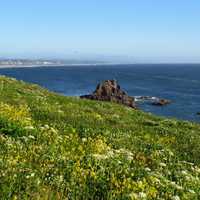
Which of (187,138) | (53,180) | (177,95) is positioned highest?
(53,180)

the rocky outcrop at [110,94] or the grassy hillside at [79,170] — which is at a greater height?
the grassy hillside at [79,170]

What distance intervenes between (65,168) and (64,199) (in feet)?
5.41

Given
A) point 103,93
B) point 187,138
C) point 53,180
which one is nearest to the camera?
point 53,180

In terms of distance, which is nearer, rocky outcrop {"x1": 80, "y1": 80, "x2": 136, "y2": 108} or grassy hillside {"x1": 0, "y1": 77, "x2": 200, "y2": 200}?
grassy hillside {"x1": 0, "y1": 77, "x2": 200, "y2": 200}

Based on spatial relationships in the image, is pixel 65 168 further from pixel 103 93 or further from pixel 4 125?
pixel 103 93

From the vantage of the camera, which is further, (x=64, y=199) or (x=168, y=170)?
(x=168, y=170)

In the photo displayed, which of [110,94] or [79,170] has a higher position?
[79,170]

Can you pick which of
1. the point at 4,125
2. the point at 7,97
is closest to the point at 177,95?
the point at 7,97

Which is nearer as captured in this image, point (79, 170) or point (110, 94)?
point (79, 170)

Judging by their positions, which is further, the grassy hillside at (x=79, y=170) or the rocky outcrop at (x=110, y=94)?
the rocky outcrop at (x=110, y=94)

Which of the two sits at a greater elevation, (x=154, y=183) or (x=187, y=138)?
(x=154, y=183)

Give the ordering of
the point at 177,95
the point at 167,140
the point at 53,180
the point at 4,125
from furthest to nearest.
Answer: the point at 177,95 → the point at 167,140 → the point at 4,125 → the point at 53,180

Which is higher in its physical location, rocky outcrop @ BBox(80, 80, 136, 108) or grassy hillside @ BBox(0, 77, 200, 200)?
grassy hillside @ BBox(0, 77, 200, 200)

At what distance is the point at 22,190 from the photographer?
872cm
